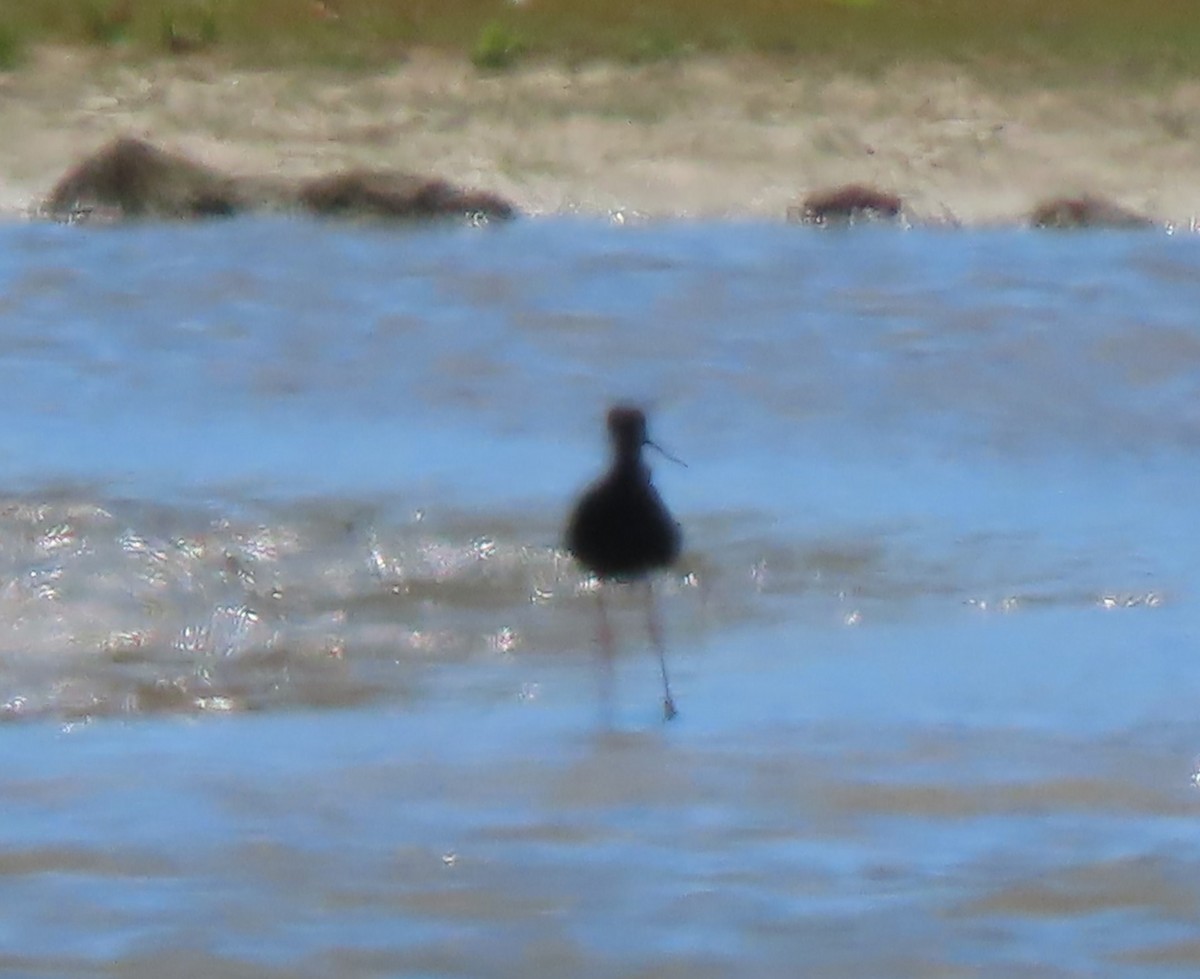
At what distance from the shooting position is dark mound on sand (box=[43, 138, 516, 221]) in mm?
21969

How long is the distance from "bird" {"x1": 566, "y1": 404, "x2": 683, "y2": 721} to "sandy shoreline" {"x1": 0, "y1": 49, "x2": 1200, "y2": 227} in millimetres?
12354

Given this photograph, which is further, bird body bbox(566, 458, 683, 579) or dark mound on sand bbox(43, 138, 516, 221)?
dark mound on sand bbox(43, 138, 516, 221)

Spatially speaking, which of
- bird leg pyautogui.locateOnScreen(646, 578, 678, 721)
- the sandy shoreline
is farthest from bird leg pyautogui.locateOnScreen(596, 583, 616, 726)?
the sandy shoreline

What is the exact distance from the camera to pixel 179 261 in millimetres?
21016

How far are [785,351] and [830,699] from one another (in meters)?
8.79

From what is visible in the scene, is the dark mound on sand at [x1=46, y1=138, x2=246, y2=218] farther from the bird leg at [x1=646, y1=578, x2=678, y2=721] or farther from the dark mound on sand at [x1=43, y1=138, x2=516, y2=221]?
the bird leg at [x1=646, y1=578, x2=678, y2=721]

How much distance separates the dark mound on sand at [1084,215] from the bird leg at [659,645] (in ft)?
39.2

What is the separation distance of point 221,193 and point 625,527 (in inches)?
534

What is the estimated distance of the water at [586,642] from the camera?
6.45 metres

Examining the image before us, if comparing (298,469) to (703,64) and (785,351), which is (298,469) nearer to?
(785,351)

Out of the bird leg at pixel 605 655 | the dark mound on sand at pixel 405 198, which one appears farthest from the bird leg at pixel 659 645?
the dark mound on sand at pixel 405 198

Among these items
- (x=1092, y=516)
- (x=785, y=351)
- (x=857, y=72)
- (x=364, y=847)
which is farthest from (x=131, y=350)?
(x=364, y=847)

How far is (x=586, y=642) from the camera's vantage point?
31.2ft

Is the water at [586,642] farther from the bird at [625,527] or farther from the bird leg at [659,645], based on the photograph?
the bird at [625,527]
